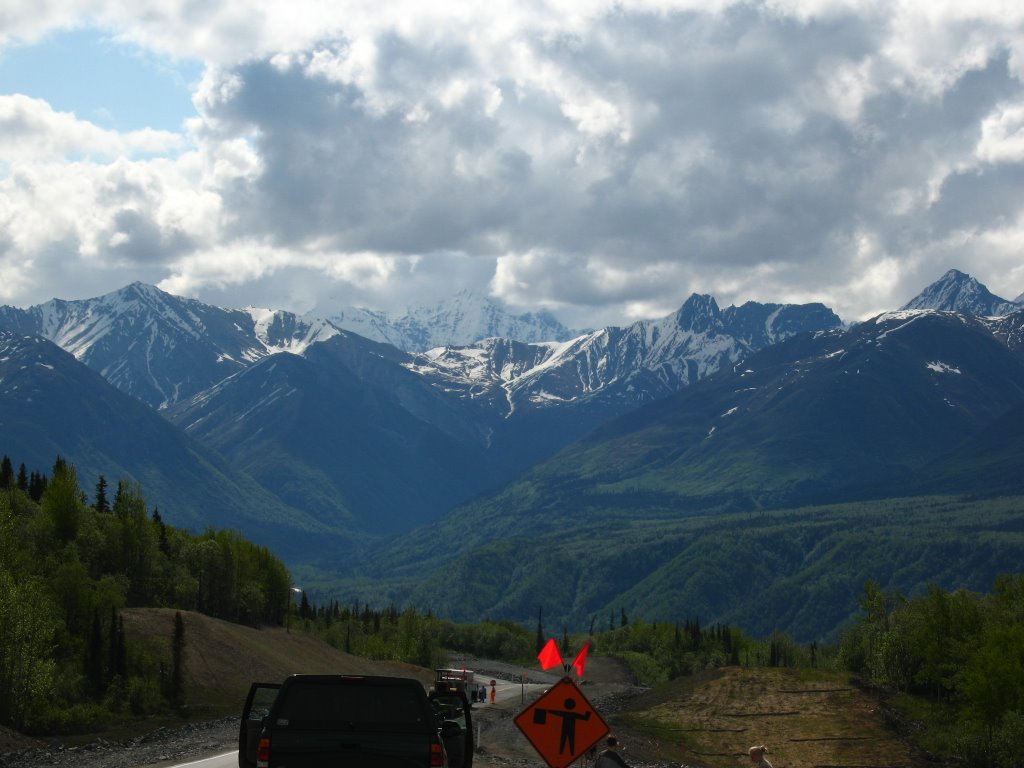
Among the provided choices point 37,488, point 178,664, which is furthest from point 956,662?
point 37,488

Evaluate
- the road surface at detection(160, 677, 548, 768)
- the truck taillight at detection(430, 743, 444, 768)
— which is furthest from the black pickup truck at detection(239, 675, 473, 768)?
the road surface at detection(160, 677, 548, 768)

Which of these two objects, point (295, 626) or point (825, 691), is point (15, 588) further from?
point (295, 626)

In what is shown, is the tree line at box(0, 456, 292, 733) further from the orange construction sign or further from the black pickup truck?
the orange construction sign

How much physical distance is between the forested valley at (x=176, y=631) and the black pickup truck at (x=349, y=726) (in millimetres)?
42139

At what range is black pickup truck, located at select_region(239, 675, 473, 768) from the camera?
23312mm

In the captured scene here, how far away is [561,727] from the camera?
26469mm

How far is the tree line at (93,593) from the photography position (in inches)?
2479

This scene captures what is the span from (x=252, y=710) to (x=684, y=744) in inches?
2447

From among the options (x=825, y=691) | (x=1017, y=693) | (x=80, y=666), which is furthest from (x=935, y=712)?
(x=80, y=666)

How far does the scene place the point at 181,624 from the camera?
8606 cm

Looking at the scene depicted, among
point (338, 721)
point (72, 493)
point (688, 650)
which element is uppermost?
point (72, 493)

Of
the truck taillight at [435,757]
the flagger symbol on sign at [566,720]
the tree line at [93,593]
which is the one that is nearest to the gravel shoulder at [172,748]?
the tree line at [93,593]

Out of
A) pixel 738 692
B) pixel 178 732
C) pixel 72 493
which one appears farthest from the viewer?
pixel 72 493

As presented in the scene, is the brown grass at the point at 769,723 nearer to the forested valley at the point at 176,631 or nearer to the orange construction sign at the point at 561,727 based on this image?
the forested valley at the point at 176,631
